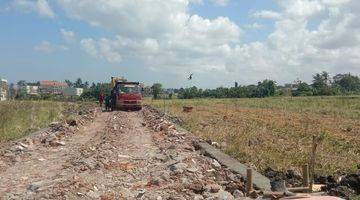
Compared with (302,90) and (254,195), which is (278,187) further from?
(302,90)

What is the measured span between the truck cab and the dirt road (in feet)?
62.4

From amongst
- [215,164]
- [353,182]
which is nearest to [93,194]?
[215,164]

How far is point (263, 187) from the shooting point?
25.6 ft

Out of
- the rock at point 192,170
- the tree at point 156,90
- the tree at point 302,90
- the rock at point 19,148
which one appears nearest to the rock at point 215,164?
the rock at point 192,170

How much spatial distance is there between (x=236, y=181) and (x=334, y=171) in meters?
2.10

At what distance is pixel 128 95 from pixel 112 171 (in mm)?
24837

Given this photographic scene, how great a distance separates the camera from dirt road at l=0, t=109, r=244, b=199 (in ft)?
25.8

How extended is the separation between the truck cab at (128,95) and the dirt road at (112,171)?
749 inches

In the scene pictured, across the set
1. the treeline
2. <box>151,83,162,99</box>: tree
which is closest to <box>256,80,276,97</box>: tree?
the treeline

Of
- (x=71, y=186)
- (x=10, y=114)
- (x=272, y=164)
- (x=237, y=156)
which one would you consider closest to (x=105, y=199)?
(x=71, y=186)

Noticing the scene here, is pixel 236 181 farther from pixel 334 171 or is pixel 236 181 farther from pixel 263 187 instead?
pixel 334 171

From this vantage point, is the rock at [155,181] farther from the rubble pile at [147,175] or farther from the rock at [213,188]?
the rock at [213,188]

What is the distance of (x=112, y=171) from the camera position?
385 inches

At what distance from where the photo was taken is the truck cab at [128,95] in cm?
3434
